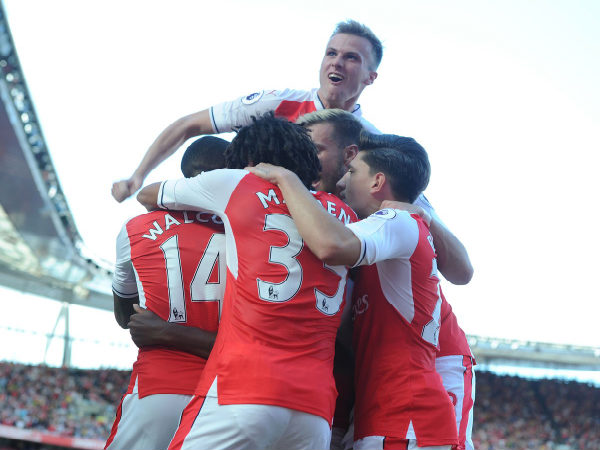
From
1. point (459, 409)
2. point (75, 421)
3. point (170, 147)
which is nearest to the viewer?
point (459, 409)

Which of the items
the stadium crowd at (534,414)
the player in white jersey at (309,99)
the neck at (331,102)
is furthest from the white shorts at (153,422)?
the stadium crowd at (534,414)

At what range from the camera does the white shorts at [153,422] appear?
3068mm

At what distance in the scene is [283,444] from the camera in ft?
8.34

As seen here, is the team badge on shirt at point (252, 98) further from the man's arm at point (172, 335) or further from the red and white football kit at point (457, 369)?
the man's arm at point (172, 335)

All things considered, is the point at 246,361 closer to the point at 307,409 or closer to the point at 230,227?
the point at 307,409

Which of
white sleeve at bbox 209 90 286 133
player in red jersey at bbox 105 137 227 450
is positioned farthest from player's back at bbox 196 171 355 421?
white sleeve at bbox 209 90 286 133

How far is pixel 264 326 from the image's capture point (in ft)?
8.34

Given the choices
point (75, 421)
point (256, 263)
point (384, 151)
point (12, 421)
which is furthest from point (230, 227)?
point (75, 421)

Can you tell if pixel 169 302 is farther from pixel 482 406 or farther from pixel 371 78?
pixel 482 406

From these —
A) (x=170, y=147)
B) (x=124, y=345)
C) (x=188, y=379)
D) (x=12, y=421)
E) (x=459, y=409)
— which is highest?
(x=170, y=147)

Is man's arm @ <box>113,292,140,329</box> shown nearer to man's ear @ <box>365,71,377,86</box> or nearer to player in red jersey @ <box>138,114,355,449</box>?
player in red jersey @ <box>138,114,355,449</box>

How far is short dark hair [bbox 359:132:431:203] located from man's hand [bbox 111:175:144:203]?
4.33ft

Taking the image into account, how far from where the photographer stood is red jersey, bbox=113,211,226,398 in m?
3.11

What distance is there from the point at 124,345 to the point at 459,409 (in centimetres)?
2505
